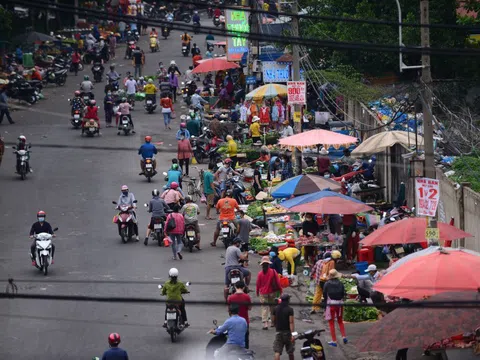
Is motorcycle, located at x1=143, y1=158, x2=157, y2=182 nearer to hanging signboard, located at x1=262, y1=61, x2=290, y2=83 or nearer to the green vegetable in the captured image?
hanging signboard, located at x1=262, y1=61, x2=290, y2=83

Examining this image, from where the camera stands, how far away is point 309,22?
44500 millimetres

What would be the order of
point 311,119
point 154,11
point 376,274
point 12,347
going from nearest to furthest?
point 12,347 → point 376,274 → point 311,119 → point 154,11

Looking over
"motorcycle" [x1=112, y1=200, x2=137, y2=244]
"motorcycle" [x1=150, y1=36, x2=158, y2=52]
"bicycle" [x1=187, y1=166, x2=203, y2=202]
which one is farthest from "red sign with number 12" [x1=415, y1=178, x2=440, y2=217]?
"motorcycle" [x1=150, y1=36, x2=158, y2=52]

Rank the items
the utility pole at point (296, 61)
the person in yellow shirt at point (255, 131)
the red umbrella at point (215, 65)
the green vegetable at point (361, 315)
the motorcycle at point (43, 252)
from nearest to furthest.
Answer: the green vegetable at point (361, 315) < the motorcycle at point (43, 252) < the utility pole at point (296, 61) < the person in yellow shirt at point (255, 131) < the red umbrella at point (215, 65)

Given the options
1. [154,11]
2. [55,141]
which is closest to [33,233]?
[55,141]

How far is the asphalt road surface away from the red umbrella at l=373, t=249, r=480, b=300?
2049 mm

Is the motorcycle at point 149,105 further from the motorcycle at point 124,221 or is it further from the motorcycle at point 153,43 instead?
the motorcycle at point 124,221

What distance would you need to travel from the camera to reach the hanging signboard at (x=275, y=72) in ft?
125

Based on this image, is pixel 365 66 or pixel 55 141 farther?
pixel 365 66

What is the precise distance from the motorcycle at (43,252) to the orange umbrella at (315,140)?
7904mm

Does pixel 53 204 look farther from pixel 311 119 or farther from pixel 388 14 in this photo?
pixel 388 14

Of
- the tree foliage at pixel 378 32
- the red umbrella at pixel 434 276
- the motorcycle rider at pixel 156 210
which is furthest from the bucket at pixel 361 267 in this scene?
the tree foliage at pixel 378 32

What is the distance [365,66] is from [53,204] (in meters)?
15.9

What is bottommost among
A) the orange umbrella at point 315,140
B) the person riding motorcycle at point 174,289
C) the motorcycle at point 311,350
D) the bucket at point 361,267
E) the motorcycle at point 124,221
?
the motorcycle at point 311,350
